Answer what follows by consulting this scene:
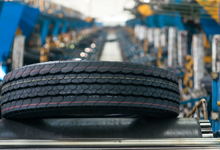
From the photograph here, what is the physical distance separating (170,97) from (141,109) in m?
0.35

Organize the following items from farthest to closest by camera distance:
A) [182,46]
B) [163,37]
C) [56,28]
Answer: [56,28]
[163,37]
[182,46]

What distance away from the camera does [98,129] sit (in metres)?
2.61

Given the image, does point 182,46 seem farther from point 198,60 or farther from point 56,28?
point 56,28

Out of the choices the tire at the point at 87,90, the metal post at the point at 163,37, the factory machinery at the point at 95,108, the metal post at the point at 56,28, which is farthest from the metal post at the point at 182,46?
the metal post at the point at 56,28

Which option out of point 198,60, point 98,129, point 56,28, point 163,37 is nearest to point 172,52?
point 198,60

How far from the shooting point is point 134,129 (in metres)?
2.63

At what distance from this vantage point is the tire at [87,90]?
2420 mm

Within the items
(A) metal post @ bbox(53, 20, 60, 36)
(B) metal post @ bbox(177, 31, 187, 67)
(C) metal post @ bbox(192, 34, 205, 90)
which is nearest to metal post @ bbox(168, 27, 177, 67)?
(B) metal post @ bbox(177, 31, 187, 67)

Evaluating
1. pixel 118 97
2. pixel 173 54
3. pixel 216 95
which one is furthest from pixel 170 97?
pixel 173 54

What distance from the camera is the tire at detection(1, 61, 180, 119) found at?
242 cm

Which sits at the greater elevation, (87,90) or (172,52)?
(172,52)

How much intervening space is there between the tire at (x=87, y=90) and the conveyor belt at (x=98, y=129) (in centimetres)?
12

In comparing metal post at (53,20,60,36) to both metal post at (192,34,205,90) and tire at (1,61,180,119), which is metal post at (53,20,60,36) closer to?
metal post at (192,34,205,90)

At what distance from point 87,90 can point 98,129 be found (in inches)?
14.7
